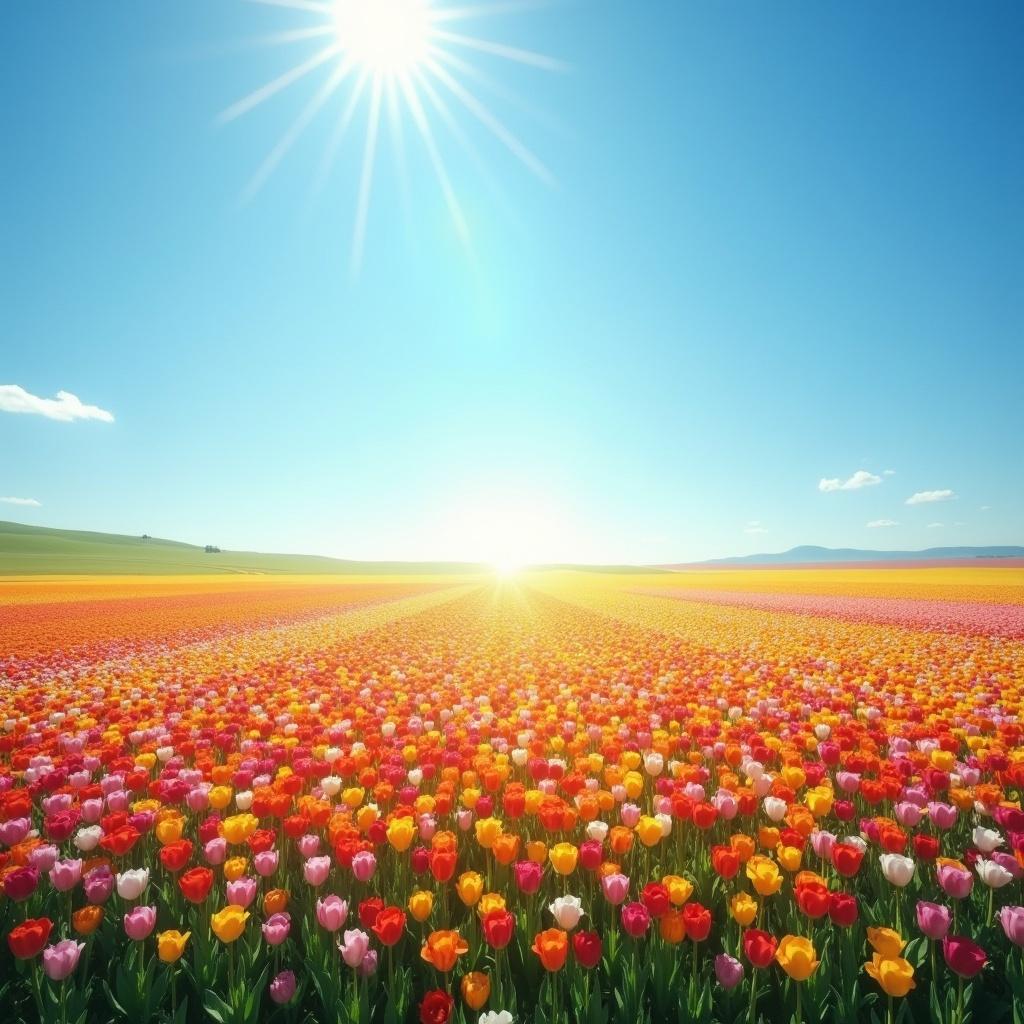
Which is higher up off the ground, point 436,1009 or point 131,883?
point 131,883

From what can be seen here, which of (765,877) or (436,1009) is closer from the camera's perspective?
(436,1009)

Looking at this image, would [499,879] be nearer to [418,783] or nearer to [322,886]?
[322,886]

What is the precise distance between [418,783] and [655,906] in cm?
261

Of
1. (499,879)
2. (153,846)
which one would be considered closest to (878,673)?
(499,879)

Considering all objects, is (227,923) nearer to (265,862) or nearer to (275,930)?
(275,930)

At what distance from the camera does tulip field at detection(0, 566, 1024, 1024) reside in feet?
7.37

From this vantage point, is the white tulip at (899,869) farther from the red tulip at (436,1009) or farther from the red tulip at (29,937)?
the red tulip at (29,937)

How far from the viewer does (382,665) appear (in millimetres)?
10672

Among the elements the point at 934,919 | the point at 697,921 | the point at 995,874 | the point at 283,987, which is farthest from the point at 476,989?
the point at 995,874

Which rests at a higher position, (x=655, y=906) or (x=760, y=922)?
(x=655, y=906)

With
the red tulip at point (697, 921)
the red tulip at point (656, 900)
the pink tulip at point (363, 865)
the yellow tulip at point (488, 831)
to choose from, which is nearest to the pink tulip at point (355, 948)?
the pink tulip at point (363, 865)

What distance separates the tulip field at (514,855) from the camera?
2.25m

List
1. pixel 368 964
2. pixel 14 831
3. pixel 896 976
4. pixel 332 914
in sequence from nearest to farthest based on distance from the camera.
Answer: pixel 896 976, pixel 368 964, pixel 332 914, pixel 14 831

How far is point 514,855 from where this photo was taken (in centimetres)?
308
